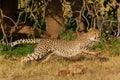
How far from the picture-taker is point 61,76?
10.1m

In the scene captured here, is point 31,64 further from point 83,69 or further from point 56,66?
point 83,69

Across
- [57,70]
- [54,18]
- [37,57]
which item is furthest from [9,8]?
[57,70]

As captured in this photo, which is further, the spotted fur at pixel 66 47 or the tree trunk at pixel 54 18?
the tree trunk at pixel 54 18

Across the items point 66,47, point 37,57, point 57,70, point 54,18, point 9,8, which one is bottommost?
point 57,70

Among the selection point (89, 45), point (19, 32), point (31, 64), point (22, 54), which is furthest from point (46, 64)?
point (19, 32)

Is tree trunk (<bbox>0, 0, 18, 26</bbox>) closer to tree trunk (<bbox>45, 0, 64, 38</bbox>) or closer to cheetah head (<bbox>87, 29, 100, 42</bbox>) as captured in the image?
tree trunk (<bbox>45, 0, 64, 38</bbox>)

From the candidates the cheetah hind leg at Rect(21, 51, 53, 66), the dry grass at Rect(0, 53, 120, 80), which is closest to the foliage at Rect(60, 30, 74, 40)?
the dry grass at Rect(0, 53, 120, 80)

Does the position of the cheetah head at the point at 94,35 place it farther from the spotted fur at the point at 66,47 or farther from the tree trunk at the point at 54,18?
the tree trunk at the point at 54,18

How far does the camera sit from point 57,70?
10562 mm

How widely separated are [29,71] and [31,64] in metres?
0.73

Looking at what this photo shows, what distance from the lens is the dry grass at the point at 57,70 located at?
10.0 m

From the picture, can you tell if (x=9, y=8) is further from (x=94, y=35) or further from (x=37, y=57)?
(x=94, y=35)

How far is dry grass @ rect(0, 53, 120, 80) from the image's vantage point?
10.0m

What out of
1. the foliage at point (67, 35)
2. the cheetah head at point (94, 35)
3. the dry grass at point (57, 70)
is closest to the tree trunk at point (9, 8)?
the foliage at point (67, 35)
